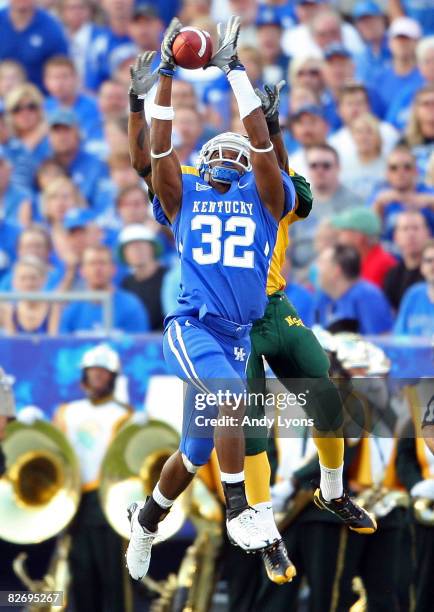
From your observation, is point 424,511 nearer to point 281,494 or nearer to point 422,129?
point 281,494

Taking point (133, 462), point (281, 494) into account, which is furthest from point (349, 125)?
point (281, 494)

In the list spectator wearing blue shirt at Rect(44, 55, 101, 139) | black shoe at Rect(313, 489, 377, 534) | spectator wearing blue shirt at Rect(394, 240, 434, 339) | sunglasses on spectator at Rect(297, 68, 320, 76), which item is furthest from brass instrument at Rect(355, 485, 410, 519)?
spectator wearing blue shirt at Rect(44, 55, 101, 139)

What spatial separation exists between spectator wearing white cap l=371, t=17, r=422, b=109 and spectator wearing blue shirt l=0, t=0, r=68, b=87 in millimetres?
3406

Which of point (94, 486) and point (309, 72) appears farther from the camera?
point (309, 72)

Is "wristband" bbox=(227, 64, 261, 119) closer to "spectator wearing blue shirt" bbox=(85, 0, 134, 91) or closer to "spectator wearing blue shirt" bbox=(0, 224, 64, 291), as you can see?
"spectator wearing blue shirt" bbox=(0, 224, 64, 291)

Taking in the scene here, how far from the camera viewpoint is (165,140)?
25.7 ft

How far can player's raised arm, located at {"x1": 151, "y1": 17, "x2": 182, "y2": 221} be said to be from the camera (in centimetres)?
772

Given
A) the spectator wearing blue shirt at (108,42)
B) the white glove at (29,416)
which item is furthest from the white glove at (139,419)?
the spectator wearing blue shirt at (108,42)

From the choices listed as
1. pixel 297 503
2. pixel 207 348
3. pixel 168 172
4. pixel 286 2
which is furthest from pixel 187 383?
pixel 286 2

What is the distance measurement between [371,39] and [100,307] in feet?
15.1

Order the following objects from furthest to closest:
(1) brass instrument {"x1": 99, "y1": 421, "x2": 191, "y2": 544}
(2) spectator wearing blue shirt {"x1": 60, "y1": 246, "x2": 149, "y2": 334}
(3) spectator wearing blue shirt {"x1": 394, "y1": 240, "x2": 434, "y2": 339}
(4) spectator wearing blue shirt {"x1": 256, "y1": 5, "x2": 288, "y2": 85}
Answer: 1. (4) spectator wearing blue shirt {"x1": 256, "y1": 5, "x2": 288, "y2": 85}
2. (2) spectator wearing blue shirt {"x1": 60, "y1": 246, "x2": 149, "y2": 334}
3. (3) spectator wearing blue shirt {"x1": 394, "y1": 240, "x2": 434, "y2": 339}
4. (1) brass instrument {"x1": 99, "y1": 421, "x2": 191, "y2": 544}

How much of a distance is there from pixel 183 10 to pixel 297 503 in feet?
22.7

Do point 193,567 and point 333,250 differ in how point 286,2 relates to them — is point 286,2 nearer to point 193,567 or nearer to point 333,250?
point 333,250

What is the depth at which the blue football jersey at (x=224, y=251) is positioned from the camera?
7.94 meters
